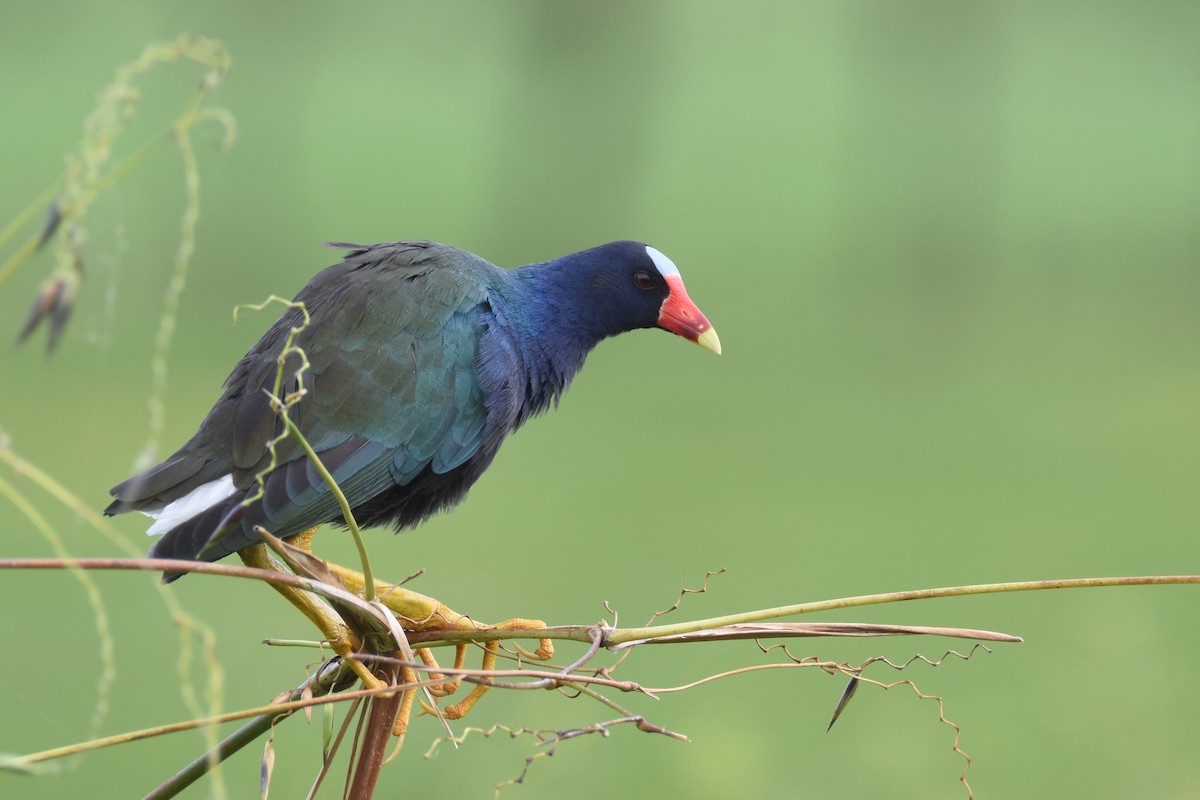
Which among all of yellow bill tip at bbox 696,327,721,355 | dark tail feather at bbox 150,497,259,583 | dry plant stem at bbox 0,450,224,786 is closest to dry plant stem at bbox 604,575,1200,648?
dry plant stem at bbox 0,450,224,786

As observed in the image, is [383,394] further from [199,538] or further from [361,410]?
[199,538]

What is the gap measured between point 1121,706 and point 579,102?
5.09 meters

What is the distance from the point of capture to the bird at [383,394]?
127cm

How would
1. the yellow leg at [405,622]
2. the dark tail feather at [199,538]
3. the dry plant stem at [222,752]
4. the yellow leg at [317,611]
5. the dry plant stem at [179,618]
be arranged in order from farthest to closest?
the yellow leg at [317,611]
the dark tail feather at [199,538]
the yellow leg at [405,622]
the dry plant stem at [222,752]
the dry plant stem at [179,618]

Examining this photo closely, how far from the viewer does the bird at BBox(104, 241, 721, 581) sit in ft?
4.16

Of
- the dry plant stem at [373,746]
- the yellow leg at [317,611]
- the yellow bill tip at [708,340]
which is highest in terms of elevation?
the dry plant stem at [373,746]

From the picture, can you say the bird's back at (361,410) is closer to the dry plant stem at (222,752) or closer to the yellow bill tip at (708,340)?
the yellow bill tip at (708,340)

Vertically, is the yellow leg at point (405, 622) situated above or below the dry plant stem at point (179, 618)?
below

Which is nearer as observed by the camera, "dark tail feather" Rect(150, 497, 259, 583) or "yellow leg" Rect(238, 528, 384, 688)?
"dark tail feather" Rect(150, 497, 259, 583)

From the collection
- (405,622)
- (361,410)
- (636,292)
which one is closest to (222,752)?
(405,622)

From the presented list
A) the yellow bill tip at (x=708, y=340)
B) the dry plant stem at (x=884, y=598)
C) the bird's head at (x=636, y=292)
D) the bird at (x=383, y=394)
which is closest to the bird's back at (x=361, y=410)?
the bird at (x=383, y=394)

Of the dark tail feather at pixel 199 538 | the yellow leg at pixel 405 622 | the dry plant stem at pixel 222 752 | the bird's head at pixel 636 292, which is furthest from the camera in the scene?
the bird's head at pixel 636 292

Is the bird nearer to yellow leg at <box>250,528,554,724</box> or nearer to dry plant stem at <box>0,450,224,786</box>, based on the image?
yellow leg at <box>250,528,554,724</box>

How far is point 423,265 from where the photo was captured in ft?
4.90
